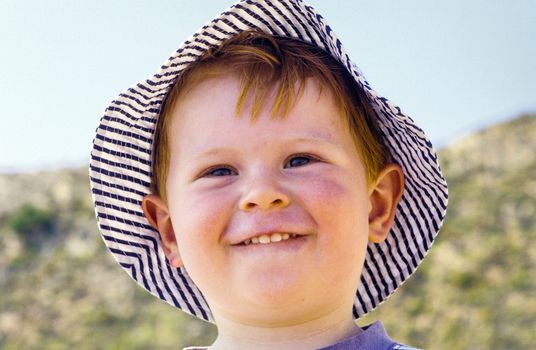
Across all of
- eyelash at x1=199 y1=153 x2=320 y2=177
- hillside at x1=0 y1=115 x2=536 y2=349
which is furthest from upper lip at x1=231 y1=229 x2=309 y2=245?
hillside at x1=0 y1=115 x2=536 y2=349

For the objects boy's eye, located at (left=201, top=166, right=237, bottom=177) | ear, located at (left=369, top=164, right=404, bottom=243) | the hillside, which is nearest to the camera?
boy's eye, located at (left=201, top=166, right=237, bottom=177)

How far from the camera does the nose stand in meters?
1.88

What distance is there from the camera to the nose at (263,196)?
1875 mm

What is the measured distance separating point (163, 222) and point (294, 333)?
0.55 metres

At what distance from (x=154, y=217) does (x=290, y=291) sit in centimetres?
63

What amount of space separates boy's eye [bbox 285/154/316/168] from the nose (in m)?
0.08

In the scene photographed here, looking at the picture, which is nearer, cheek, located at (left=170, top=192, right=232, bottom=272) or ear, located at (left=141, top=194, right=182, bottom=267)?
cheek, located at (left=170, top=192, right=232, bottom=272)

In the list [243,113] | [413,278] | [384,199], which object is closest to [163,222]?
[243,113]

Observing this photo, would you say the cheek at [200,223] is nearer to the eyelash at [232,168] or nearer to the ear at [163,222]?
the eyelash at [232,168]

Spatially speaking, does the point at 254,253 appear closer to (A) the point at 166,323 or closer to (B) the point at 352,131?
(B) the point at 352,131

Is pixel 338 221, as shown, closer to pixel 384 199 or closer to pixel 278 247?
pixel 278 247

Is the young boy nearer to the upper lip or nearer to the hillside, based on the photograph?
the upper lip

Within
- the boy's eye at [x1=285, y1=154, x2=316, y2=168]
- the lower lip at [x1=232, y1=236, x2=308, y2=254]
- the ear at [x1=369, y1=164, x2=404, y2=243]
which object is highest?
the boy's eye at [x1=285, y1=154, x2=316, y2=168]

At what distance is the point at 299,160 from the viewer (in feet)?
6.51
